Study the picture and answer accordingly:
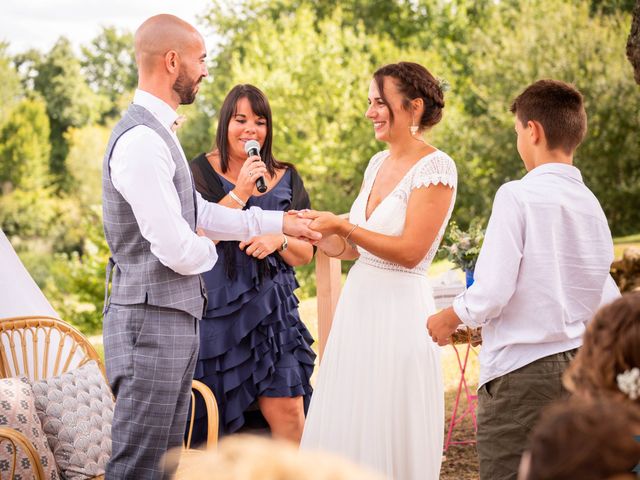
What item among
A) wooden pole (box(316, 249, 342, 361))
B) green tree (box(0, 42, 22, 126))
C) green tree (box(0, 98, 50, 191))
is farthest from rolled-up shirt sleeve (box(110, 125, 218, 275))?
green tree (box(0, 42, 22, 126))

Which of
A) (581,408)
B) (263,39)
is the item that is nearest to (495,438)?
(581,408)

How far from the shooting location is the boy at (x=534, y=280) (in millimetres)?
2381

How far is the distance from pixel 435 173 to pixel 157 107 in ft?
3.28

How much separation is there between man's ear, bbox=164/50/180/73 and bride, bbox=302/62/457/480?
2.57 ft

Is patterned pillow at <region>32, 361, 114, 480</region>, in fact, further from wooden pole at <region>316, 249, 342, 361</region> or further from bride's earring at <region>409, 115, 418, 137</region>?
bride's earring at <region>409, 115, 418, 137</region>

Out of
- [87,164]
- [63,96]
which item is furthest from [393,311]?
[63,96]

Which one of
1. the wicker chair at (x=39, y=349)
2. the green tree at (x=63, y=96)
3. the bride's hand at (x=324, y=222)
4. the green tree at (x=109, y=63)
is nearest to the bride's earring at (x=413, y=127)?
the bride's hand at (x=324, y=222)

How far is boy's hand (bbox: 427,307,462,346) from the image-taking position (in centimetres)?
255

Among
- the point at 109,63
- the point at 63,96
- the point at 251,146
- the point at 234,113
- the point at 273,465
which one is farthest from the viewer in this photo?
the point at 109,63

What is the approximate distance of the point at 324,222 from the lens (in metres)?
3.07

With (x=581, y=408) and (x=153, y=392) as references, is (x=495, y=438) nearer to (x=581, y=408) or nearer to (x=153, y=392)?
(x=153, y=392)

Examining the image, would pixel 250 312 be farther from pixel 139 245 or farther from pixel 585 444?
pixel 585 444

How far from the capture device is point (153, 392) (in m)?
2.53

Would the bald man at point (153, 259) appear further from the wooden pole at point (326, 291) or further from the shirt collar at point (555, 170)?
the wooden pole at point (326, 291)
